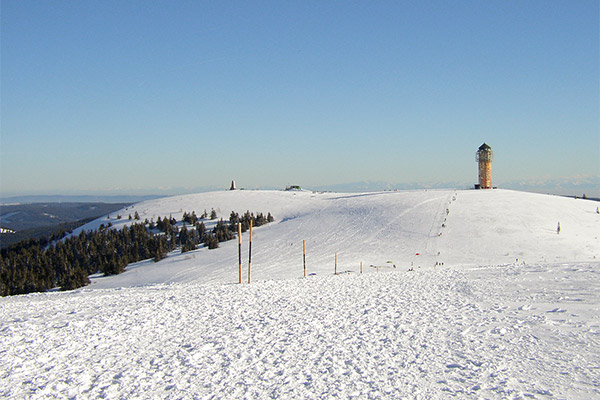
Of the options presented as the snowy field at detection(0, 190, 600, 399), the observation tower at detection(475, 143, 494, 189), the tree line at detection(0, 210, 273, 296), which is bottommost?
the tree line at detection(0, 210, 273, 296)

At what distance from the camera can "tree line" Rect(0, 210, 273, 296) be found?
38.0 meters

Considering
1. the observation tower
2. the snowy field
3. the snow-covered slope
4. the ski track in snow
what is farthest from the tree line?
the observation tower

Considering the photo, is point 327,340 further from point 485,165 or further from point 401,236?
point 485,165

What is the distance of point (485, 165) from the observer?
214 ft

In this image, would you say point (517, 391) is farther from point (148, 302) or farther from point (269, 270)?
point (269, 270)

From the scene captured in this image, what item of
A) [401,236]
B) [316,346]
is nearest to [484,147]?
[401,236]

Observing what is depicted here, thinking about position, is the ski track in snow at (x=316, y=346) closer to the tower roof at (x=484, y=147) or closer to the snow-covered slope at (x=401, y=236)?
the snow-covered slope at (x=401, y=236)

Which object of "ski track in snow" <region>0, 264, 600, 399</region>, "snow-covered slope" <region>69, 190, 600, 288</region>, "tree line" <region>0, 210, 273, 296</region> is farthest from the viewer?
"tree line" <region>0, 210, 273, 296</region>

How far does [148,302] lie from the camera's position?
14914 millimetres

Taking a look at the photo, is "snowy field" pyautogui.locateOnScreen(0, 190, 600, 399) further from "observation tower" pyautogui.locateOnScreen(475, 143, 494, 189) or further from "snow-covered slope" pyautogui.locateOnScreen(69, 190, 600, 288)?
"observation tower" pyautogui.locateOnScreen(475, 143, 494, 189)

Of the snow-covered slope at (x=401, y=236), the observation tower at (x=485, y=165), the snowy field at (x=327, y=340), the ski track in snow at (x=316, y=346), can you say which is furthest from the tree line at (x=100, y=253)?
the observation tower at (x=485, y=165)

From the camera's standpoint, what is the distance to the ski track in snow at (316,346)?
7363 mm

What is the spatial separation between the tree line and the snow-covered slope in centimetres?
200

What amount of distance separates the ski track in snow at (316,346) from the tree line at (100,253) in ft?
84.9
